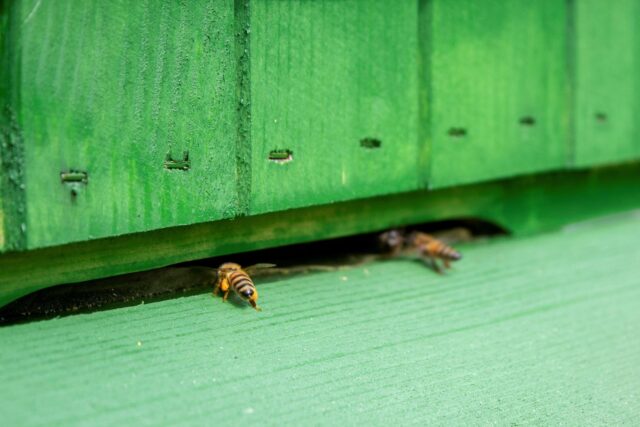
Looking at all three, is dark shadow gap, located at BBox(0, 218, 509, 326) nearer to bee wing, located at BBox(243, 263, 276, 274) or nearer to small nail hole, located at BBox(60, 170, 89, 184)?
bee wing, located at BBox(243, 263, 276, 274)

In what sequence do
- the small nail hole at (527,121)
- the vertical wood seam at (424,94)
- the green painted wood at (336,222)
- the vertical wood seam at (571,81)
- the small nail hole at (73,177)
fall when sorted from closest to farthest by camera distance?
the small nail hole at (73,177) → the green painted wood at (336,222) → the vertical wood seam at (424,94) → the small nail hole at (527,121) → the vertical wood seam at (571,81)

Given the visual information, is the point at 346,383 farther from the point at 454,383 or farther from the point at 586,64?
the point at 586,64

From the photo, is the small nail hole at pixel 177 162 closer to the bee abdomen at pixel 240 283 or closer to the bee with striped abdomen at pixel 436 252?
the bee abdomen at pixel 240 283

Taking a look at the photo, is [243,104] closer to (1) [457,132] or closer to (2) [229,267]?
(2) [229,267]

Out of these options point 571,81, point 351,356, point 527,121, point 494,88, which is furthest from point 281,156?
point 571,81

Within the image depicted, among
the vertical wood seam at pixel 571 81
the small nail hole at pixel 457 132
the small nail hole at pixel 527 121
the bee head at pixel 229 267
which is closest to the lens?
the bee head at pixel 229 267

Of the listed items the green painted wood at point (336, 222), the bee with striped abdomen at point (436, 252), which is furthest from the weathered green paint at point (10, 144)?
the bee with striped abdomen at point (436, 252)
